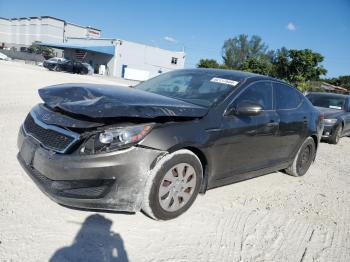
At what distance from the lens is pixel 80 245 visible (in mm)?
2750

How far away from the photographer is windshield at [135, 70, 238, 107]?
389 cm

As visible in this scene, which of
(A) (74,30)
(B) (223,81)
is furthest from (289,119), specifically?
(A) (74,30)

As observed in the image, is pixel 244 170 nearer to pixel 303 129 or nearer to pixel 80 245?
pixel 303 129

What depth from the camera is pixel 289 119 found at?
4.80 meters

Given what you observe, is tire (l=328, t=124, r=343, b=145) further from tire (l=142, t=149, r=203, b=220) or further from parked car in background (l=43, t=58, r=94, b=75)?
parked car in background (l=43, t=58, r=94, b=75)

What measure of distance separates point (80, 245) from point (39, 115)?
147 centimetres

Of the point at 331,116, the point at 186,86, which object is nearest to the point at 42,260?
the point at 186,86

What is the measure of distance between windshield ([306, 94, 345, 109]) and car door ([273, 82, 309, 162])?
5.84 meters

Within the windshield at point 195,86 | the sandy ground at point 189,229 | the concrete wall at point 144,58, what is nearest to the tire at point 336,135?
the sandy ground at point 189,229

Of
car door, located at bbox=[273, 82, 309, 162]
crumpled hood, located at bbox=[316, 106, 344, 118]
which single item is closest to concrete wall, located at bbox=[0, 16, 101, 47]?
crumpled hood, located at bbox=[316, 106, 344, 118]

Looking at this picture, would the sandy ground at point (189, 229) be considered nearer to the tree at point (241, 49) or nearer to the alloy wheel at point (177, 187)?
the alloy wheel at point (177, 187)

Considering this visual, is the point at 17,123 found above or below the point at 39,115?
below

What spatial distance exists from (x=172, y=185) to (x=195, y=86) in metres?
1.51

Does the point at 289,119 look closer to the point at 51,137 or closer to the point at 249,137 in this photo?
the point at 249,137
